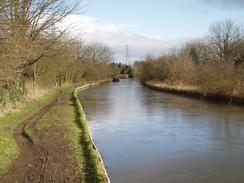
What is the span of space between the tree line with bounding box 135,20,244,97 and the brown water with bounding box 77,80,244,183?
1038 centimetres

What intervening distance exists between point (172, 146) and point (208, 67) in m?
28.8

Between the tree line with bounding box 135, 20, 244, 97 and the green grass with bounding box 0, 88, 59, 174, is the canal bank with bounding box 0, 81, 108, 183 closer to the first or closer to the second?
the green grass with bounding box 0, 88, 59, 174

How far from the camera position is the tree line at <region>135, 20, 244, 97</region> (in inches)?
1515

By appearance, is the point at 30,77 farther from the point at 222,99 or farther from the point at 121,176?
the point at 121,176

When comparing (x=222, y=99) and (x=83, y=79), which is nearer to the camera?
(x=222, y=99)

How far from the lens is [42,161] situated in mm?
11805

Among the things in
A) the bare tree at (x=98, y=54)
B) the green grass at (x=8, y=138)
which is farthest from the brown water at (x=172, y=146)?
the bare tree at (x=98, y=54)

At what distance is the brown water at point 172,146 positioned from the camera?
12102mm

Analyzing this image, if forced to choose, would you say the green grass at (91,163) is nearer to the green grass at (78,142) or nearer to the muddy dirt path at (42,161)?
the green grass at (78,142)

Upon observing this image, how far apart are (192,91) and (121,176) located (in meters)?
34.4

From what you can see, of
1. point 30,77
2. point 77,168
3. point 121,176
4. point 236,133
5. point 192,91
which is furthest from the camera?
point 192,91

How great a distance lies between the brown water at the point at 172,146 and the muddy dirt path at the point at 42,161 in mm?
1407

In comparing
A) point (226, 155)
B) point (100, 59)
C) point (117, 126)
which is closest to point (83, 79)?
point (100, 59)

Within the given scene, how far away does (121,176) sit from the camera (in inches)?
465
